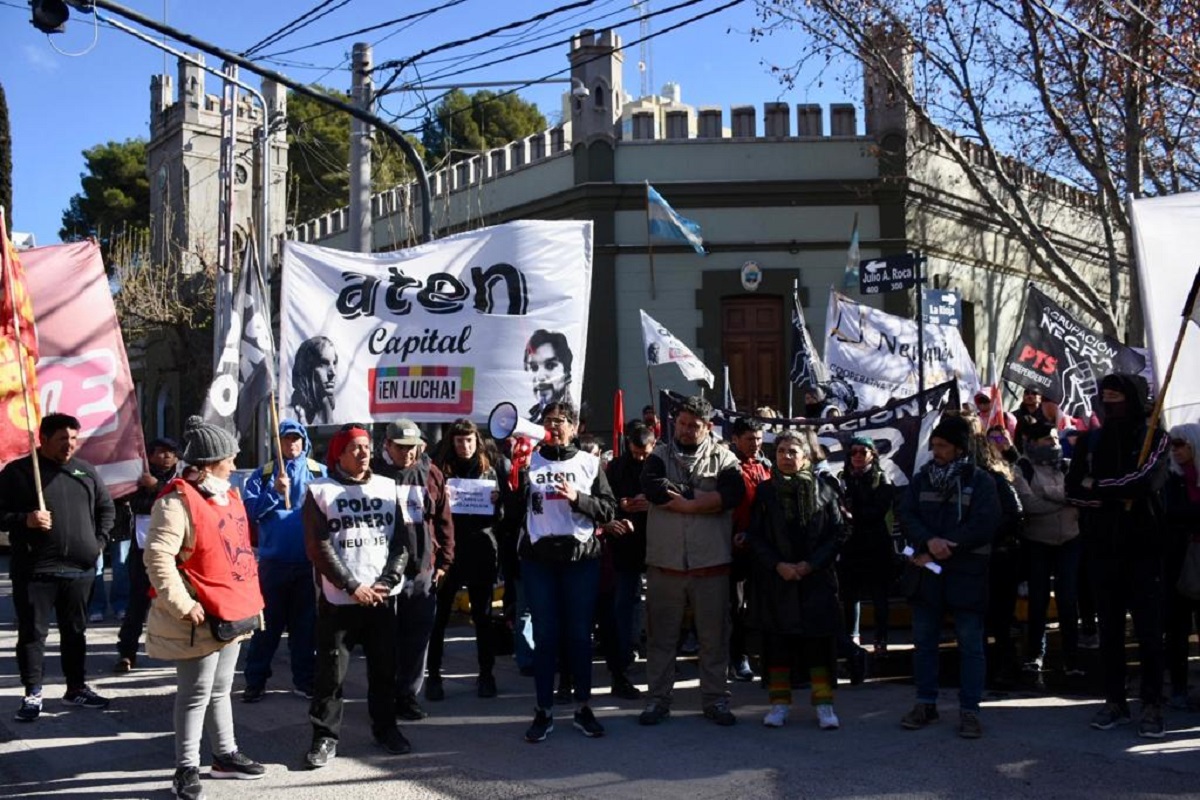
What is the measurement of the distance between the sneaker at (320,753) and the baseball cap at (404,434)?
5.78 feet

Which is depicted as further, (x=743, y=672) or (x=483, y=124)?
(x=483, y=124)

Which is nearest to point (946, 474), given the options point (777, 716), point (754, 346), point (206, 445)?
point (777, 716)

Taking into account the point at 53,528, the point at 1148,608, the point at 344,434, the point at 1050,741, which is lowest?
the point at 1050,741

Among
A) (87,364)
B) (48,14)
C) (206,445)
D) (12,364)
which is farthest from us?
(48,14)

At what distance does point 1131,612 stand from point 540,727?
3394 millimetres

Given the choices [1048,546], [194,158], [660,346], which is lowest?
[1048,546]

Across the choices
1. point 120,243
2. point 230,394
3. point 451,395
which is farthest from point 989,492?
point 120,243

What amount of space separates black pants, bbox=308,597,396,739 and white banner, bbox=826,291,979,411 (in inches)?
328

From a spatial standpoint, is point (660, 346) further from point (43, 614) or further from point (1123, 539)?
point (43, 614)

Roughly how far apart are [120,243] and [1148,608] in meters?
31.0

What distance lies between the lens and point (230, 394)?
9188mm

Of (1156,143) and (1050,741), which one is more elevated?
(1156,143)

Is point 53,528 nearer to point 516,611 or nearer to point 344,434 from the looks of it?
point 344,434

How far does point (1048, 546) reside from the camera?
8.55 metres
